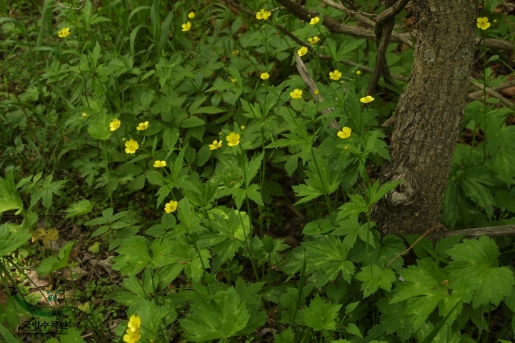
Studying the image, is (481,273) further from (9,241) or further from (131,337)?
(9,241)

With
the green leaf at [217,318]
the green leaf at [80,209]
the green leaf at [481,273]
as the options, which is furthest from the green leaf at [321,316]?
the green leaf at [80,209]

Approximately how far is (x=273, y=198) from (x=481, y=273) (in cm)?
134

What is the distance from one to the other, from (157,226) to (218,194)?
0.49m

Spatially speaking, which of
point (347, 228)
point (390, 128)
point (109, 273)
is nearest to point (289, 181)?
point (390, 128)

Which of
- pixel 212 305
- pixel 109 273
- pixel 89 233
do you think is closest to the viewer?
pixel 212 305

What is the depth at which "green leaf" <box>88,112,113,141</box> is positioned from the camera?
269cm

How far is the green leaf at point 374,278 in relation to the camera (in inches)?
75.5

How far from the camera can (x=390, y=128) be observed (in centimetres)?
251

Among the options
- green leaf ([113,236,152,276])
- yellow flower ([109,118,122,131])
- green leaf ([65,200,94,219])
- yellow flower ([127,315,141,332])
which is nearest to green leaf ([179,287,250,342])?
yellow flower ([127,315,141,332])

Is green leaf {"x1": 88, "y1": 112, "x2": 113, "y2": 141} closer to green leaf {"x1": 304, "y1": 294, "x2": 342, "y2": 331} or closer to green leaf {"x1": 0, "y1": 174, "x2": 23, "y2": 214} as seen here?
green leaf {"x1": 0, "y1": 174, "x2": 23, "y2": 214}

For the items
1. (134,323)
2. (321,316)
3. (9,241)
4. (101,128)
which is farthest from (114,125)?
(321,316)

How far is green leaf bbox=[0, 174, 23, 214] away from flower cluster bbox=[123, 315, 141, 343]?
1.07 metres

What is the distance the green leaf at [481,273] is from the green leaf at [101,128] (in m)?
1.77

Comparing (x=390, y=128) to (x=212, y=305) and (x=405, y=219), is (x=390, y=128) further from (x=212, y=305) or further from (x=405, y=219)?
(x=212, y=305)
